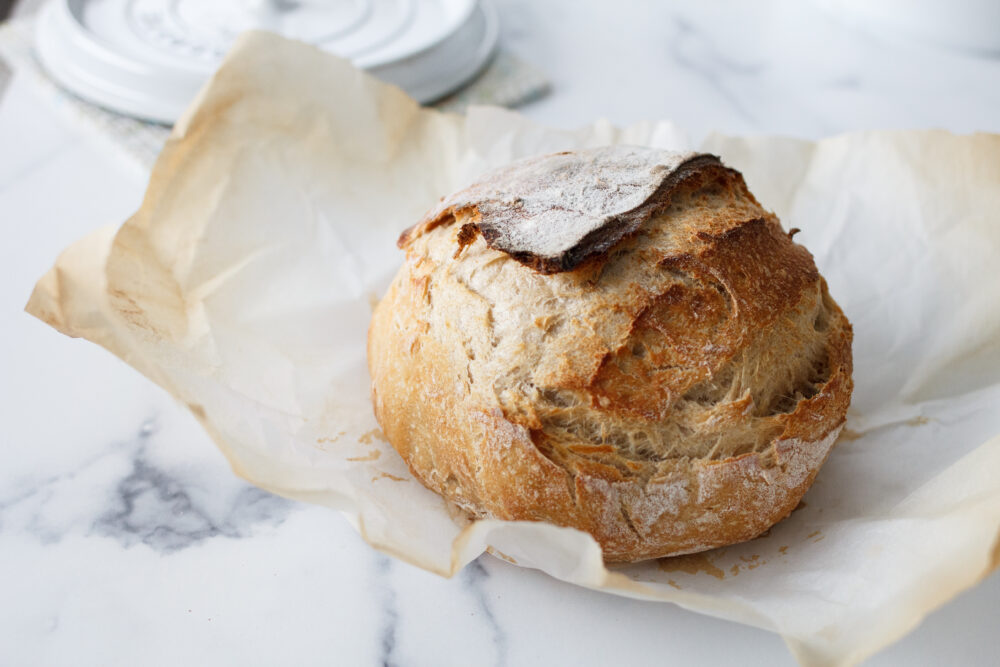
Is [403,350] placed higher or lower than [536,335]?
lower

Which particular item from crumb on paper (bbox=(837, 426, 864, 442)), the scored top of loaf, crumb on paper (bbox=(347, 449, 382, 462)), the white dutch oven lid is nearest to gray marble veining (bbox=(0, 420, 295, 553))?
crumb on paper (bbox=(347, 449, 382, 462))

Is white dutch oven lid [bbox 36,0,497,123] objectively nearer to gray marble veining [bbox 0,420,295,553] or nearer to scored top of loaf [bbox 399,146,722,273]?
scored top of loaf [bbox 399,146,722,273]

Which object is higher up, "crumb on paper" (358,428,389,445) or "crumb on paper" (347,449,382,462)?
"crumb on paper" (347,449,382,462)

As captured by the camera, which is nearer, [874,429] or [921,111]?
[874,429]

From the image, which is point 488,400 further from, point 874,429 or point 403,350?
point 874,429

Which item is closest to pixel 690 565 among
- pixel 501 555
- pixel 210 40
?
pixel 501 555

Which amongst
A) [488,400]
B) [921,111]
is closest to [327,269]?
[488,400]

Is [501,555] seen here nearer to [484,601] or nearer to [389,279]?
[484,601]
